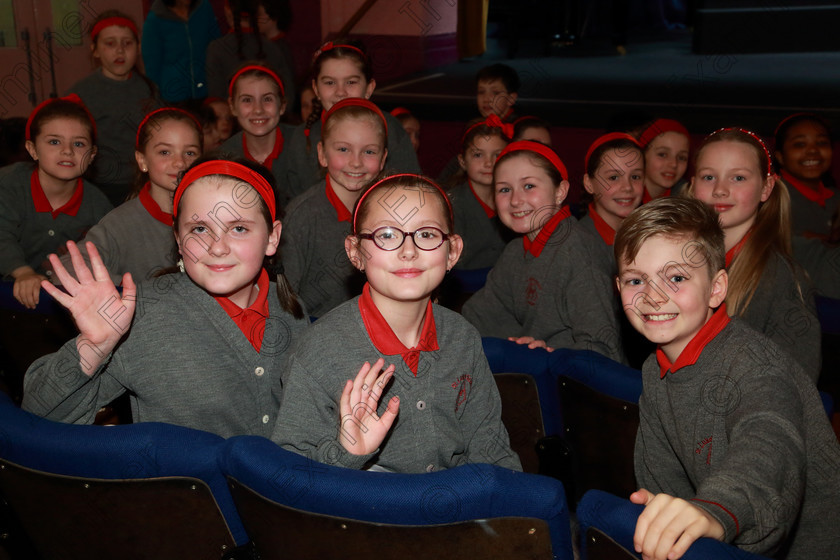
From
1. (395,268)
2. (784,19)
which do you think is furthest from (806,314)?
(784,19)

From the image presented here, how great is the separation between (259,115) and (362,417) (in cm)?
232

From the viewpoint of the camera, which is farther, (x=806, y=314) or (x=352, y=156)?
(x=352, y=156)

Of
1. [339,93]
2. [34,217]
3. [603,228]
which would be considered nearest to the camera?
[603,228]

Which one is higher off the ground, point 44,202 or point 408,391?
point 44,202

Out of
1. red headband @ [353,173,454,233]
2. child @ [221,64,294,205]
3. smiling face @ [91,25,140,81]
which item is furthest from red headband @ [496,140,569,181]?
smiling face @ [91,25,140,81]

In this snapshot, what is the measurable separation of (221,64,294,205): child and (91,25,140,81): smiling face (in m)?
0.62

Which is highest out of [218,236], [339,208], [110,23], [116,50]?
[110,23]

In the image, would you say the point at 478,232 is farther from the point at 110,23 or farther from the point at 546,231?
the point at 110,23

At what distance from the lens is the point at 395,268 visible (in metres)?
1.48

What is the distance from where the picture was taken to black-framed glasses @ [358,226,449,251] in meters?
1.50

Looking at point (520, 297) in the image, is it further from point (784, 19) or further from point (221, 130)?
point (784, 19)

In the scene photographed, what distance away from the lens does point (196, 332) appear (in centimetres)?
156

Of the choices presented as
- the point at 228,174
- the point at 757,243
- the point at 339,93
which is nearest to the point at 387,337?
the point at 228,174

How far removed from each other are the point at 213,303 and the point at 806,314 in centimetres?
136
